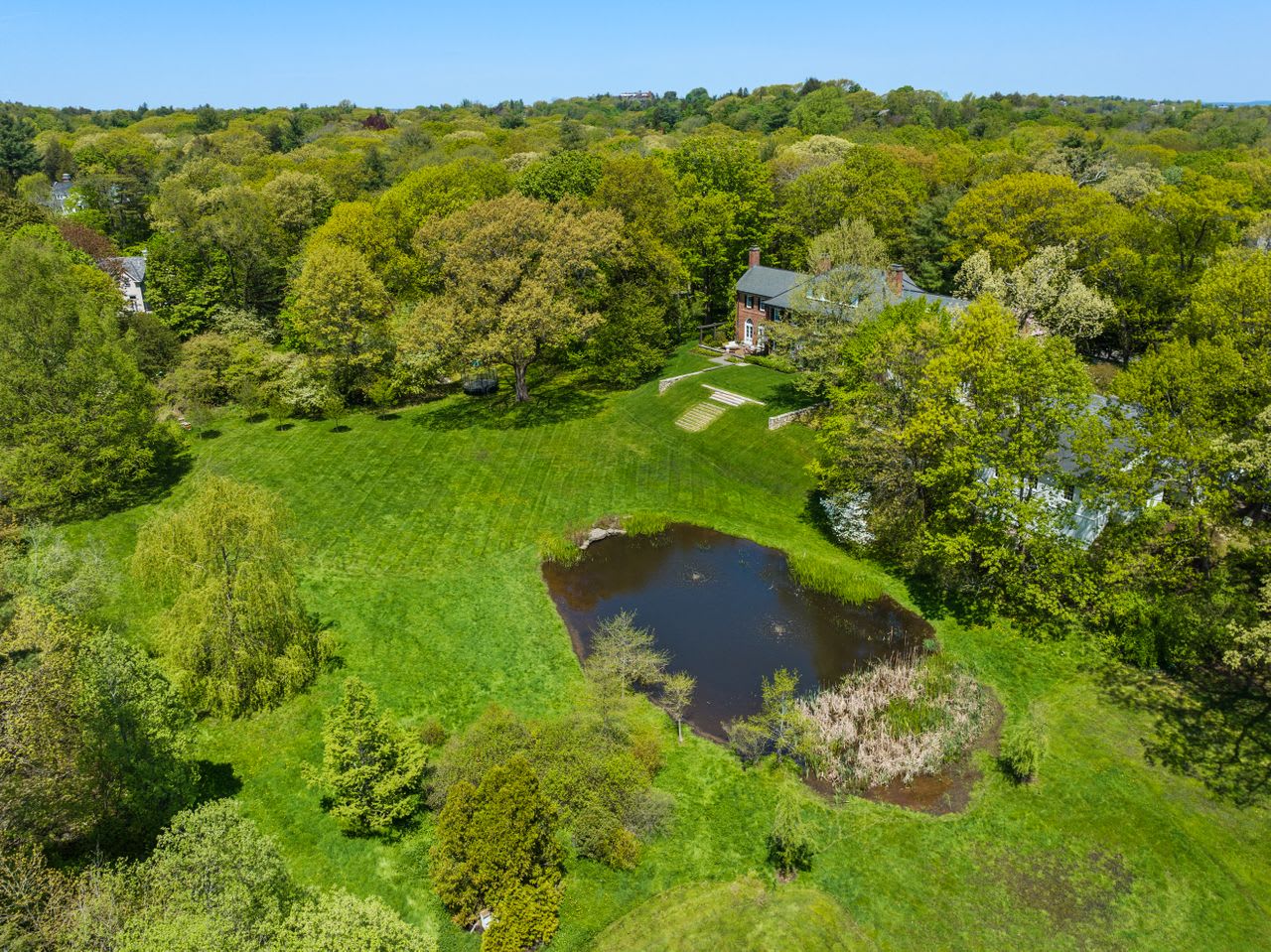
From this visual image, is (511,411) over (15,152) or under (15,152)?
under

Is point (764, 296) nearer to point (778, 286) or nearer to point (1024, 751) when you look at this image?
point (778, 286)

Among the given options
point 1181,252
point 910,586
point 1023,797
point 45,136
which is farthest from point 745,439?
point 45,136

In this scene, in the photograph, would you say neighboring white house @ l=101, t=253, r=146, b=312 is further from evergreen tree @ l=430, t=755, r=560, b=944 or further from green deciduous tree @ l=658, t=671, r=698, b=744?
evergreen tree @ l=430, t=755, r=560, b=944

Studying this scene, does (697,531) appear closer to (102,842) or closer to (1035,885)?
(1035,885)

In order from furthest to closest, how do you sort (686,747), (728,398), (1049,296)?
(728,398) → (1049,296) → (686,747)

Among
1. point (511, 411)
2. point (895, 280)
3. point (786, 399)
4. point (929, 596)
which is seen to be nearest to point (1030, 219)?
point (895, 280)

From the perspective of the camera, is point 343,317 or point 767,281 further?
point 767,281

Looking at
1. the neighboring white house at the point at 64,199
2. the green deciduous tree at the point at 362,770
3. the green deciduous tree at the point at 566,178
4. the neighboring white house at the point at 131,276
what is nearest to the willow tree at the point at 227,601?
the green deciduous tree at the point at 362,770

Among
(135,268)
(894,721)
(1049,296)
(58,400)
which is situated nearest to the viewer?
(894,721)

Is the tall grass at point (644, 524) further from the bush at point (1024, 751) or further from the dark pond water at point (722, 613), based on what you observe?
the bush at point (1024, 751)

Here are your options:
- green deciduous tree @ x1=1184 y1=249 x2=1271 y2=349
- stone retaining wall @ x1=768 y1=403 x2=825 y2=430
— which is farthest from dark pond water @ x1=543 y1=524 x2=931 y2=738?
green deciduous tree @ x1=1184 y1=249 x2=1271 y2=349
